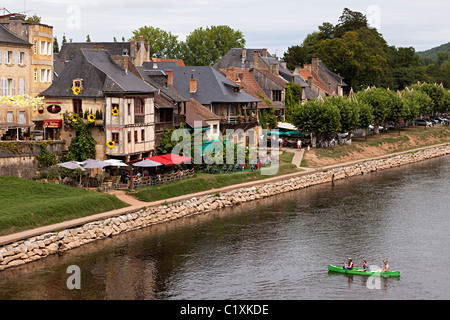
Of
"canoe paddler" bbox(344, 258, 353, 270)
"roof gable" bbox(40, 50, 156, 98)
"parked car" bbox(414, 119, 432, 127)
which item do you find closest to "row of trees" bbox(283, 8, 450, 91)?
"parked car" bbox(414, 119, 432, 127)

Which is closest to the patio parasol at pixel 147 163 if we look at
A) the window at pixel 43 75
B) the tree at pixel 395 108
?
the window at pixel 43 75

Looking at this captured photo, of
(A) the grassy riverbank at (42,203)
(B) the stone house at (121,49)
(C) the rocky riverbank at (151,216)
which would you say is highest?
(B) the stone house at (121,49)

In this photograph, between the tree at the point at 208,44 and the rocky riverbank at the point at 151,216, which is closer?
the rocky riverbank at the point at 151,216

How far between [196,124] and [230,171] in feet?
25.0

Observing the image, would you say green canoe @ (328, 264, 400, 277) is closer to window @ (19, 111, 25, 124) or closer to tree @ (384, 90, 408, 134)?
window @ (19, 111, 25, 124)

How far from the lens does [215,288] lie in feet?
143

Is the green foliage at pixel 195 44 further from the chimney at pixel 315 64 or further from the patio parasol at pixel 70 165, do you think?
the patio parasol at pixel 70 165

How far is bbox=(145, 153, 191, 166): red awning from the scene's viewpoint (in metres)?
69.8

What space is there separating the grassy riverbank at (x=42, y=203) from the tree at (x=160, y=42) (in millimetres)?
102720

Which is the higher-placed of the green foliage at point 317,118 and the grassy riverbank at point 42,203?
the green foliage at point 317,118

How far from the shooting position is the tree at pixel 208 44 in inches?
6398

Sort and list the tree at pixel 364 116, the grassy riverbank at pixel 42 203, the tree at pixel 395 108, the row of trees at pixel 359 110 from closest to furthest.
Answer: the grassy riverbank at pixel 42 203, the row of trees at pixel 359 110, the tree at pixel 364 116, the tree at pixel 395 108
